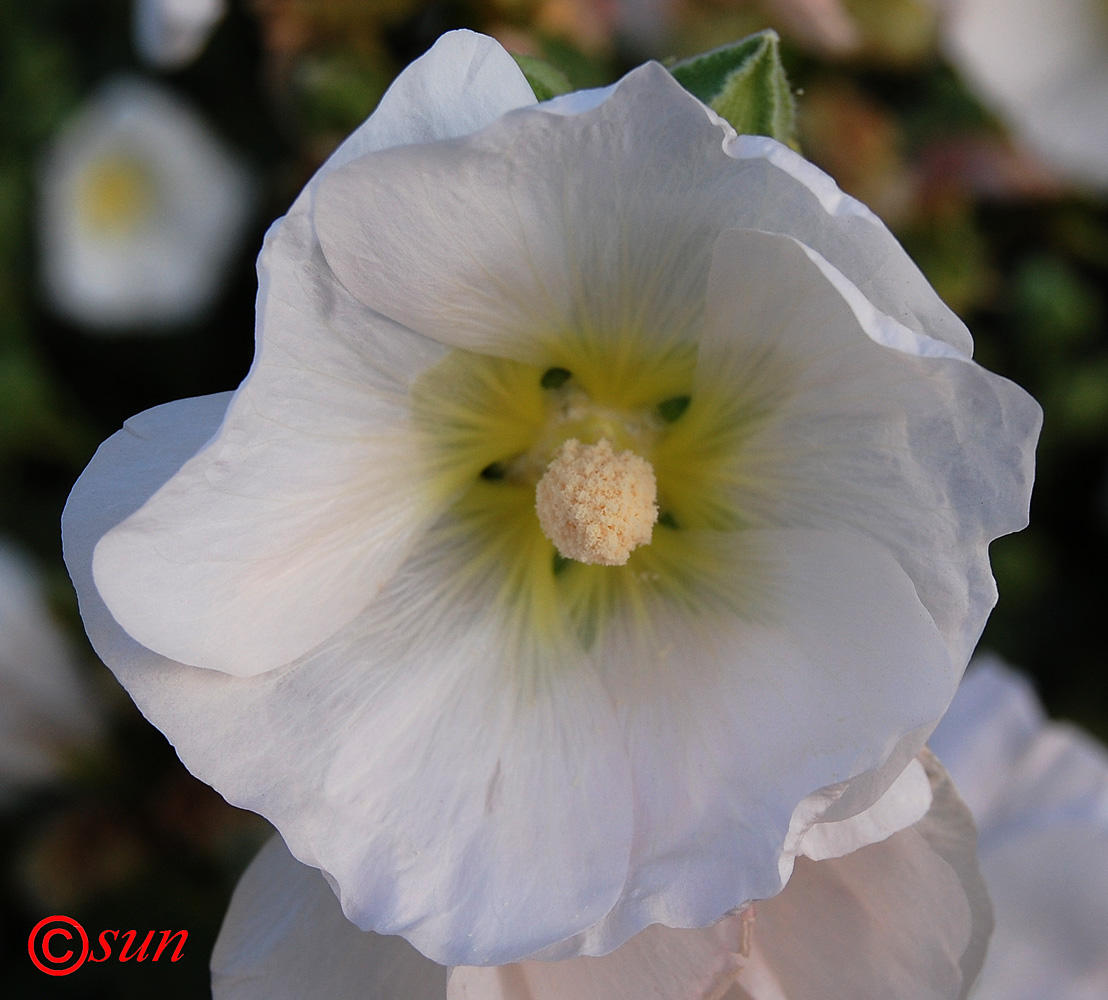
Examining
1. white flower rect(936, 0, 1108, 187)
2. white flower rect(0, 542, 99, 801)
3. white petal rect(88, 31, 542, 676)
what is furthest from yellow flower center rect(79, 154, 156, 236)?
white petal rect(88, 31, 542, 676)

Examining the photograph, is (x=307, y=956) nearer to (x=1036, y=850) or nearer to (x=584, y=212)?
(x=584, y=212)

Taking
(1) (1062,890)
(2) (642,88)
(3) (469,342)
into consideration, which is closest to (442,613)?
(3) (469,342)

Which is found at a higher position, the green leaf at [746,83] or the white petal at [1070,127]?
the green leaf at [746,83]

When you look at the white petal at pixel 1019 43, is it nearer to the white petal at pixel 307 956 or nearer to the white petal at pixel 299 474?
the white petal at pixel 299 474

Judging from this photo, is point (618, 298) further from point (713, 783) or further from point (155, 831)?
point (155, 831)
